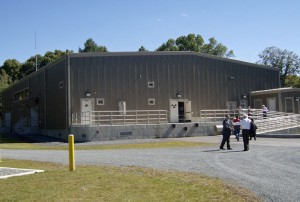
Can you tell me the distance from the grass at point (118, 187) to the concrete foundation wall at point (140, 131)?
1591 cm

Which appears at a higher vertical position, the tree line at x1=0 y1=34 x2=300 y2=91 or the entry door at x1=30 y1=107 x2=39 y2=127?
the tree line at x1=0 y1=34 x2=300 y2=91

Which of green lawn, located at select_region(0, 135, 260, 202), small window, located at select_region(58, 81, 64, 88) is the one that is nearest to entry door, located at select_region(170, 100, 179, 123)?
small window, located at select_region(58, 81, 64, 88)

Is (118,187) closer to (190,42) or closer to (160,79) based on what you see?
(160,79)

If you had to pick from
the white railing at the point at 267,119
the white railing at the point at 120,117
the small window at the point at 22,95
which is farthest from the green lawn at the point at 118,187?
the small window at the point at 22,95

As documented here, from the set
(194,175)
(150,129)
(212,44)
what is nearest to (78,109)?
(150,129)

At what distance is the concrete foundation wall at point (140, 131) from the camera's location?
89.2ft

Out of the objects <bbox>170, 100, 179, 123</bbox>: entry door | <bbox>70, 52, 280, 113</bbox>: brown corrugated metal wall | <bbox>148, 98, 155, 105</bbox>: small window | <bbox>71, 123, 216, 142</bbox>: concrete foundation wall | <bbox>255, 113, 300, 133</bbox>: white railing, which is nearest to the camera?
<bbox>71, 123, 216, 142</bbox>: concrete foundation wall

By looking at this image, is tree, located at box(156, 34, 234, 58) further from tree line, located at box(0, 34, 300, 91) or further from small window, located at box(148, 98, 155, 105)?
small window, located at box(148, 98, 155, 105)

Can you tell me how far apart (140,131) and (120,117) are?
3062 mm

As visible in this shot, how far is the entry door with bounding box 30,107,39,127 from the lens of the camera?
38.2 meters

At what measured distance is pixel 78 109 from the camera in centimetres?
2997

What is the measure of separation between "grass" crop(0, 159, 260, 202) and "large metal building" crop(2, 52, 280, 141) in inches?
738

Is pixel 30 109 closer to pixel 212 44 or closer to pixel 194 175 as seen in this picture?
pixel 194 175

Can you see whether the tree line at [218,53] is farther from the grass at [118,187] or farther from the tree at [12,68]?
the grass at [118,187]
